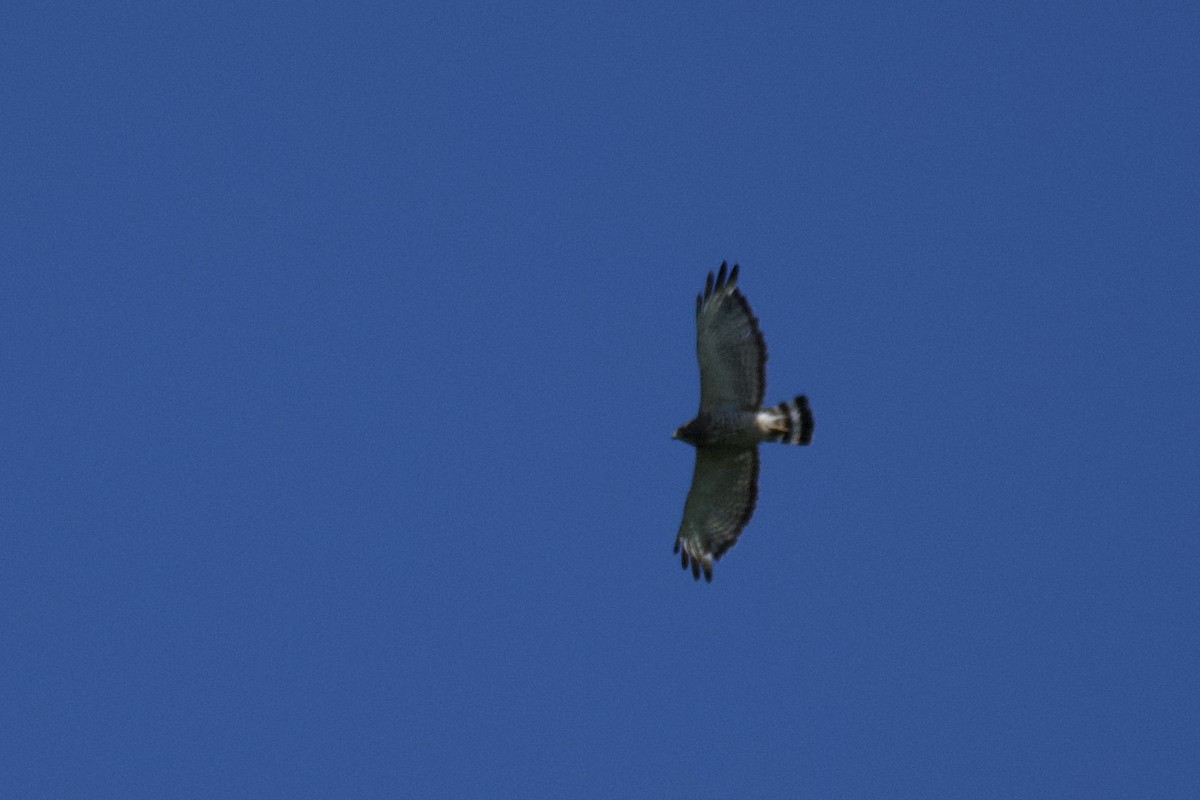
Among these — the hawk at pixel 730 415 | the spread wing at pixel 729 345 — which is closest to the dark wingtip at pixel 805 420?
the hawk at pixel 730 415

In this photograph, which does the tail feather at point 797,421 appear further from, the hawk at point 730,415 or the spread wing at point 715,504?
the spread wing at point 715,504

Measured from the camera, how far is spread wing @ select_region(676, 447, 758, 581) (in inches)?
838

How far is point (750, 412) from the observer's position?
20781 millimetres

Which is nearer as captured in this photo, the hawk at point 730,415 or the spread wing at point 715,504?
the hawk at point 730,415

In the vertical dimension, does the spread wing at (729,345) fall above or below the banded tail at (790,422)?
above

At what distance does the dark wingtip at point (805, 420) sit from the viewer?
68.6 feet

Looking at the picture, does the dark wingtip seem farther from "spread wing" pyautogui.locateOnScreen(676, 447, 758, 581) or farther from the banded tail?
"spread wing" pyautogui.locateOnScreen(676, 447, 758, 581)

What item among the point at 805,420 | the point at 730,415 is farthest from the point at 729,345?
the point at 805,420

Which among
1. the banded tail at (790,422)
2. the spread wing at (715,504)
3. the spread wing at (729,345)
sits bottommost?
the spread wing at (715,504)

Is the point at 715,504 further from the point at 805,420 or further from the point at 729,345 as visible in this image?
the point at 729,345

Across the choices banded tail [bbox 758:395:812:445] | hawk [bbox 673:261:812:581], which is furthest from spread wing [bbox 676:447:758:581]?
banded tail [bbox 758:395:812:445]

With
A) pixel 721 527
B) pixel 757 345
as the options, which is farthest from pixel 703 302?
pixel 721 527

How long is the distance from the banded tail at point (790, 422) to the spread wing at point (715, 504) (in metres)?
0.46

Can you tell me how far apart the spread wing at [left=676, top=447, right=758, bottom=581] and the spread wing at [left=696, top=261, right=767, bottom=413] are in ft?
2.39
